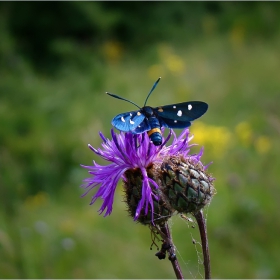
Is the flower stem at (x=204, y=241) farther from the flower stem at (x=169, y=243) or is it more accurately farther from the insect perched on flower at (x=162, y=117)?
the insect perched on flower at (x=162, y=117)

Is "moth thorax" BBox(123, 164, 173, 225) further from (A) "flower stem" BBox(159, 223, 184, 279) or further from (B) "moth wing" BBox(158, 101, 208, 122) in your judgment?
(B) "moth wing" BBox(158, 101, 208, 122)

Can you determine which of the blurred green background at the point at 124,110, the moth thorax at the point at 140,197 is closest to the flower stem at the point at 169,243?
the moth thorax at the point at 140,197

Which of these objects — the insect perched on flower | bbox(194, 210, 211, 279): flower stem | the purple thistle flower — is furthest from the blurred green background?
bbox(194, 210, 211, 279): flower stem

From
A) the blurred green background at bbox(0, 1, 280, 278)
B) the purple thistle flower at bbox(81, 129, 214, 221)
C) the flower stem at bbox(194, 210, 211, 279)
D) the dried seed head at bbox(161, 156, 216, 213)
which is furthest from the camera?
the blurred green background at bbox(0, 1, 280, 278)

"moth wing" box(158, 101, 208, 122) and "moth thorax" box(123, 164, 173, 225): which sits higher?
"moth wing" box(158, 101, 208, 122)

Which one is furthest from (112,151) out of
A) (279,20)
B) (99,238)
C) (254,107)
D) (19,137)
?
(279,20)

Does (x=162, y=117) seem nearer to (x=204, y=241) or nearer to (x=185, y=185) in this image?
(x=185, y=185)

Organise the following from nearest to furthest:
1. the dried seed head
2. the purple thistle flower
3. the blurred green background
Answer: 1. the dried seed head
2. the purple thistle flower
3. the blurred green background

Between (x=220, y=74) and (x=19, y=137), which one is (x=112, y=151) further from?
(x=220, y=74)
